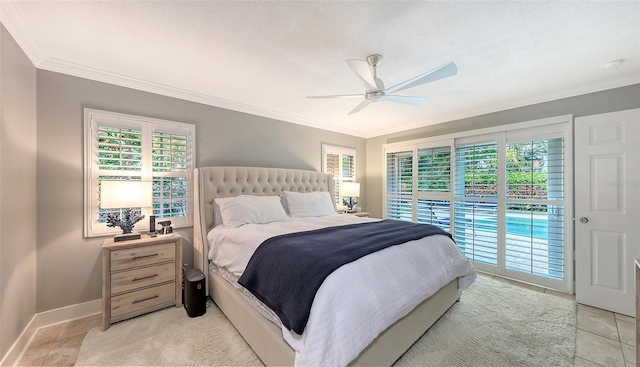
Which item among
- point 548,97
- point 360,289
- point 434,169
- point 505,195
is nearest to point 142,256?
point 360,289

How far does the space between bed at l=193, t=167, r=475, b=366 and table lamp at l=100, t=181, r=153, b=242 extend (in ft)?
2.06

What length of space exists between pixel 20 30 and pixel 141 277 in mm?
2281

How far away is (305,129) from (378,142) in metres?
1.80

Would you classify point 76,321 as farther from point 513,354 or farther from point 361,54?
point 513,354

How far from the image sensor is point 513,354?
6.60ft

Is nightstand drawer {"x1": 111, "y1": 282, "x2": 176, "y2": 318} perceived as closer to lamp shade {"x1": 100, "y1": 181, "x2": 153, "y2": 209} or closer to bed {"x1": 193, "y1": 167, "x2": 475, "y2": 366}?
bed {"x1": 193, "y1": 167, "x2": 475, "y2": 366}

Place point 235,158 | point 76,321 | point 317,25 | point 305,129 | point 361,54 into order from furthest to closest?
point 305,129
point 235,158
point 76,321
point 361,54
point 317,25

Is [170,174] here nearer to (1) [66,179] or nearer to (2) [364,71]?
(1) [66,179]

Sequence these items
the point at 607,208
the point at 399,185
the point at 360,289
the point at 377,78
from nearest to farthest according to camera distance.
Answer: the point at 360,289 → the point at 377,78 → the point at 607,208 → the point at 399,185

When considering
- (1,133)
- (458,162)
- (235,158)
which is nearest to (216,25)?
(1,133)

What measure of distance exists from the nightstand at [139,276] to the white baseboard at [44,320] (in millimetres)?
492

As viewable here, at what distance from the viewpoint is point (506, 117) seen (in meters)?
3.67

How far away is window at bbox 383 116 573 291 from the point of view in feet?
10.7

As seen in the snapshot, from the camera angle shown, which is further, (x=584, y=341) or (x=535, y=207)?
(x=535, y=207)
